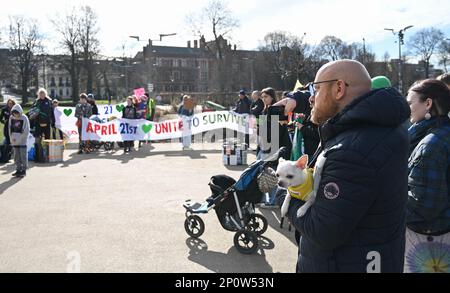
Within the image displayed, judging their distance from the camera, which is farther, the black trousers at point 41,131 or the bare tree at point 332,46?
the bare tree at point 332,46

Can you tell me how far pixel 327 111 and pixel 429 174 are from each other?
1.21m

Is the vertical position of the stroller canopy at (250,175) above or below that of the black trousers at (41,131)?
below

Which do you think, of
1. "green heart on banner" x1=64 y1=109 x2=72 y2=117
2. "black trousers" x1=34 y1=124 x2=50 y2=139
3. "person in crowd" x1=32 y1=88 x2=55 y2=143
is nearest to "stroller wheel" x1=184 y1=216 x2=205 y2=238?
"person in crowd" x1=32 y1=88 x2=55 y2=143

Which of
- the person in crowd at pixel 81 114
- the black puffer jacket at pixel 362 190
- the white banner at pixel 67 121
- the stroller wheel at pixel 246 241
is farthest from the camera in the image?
the white banner at pixel 67 121

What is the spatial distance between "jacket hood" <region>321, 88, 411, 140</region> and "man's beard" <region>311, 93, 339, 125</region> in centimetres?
12

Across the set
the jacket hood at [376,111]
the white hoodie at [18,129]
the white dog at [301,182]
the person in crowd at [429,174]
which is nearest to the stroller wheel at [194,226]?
the person in crowd at [429,174]

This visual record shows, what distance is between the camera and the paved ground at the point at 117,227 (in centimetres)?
504

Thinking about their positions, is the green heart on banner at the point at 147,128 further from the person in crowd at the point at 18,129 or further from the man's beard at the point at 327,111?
the man's beard at the point at 327,111

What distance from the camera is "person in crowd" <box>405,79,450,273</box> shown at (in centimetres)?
291

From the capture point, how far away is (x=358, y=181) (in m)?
1.89

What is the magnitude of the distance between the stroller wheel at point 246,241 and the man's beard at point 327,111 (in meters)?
3.35

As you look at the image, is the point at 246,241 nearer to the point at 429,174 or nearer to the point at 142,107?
the point at 429,174

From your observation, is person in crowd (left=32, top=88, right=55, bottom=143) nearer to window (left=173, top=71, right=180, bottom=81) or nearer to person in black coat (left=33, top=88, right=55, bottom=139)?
person in black coat (left=33, top=88, right=55, bottom=139)
